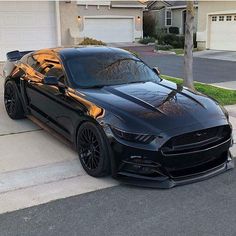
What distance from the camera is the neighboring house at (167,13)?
3784 cm

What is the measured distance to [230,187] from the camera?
15.2 feet

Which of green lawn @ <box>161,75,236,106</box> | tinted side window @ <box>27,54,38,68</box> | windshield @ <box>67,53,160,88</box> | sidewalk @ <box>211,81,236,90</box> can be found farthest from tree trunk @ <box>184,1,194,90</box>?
tinted side window @ <box>27,54,38,68</box>

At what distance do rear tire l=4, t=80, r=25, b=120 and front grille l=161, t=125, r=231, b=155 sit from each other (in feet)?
12.1

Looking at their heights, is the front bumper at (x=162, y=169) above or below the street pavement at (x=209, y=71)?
above

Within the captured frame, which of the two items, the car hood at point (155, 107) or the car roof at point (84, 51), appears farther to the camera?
the car roof at point (84, 51)

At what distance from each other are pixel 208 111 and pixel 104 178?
153 centimetres

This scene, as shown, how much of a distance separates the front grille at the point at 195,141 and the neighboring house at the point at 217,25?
1983 cm

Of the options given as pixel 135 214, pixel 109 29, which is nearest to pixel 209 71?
pixel 135 214

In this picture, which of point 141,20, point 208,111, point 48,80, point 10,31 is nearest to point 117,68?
point 48,80

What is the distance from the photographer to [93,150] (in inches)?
190

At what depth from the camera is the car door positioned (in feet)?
17.7

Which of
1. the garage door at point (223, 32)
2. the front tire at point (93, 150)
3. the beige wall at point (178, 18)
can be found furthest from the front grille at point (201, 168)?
the beige wall at point (178, 18)

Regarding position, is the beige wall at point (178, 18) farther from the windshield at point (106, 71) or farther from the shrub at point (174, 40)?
the windshield at point (106, 71)

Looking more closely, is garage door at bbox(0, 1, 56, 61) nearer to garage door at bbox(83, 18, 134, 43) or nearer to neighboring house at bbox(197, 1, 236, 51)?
neighboring house at bbox(197, 1, 236, 51)
